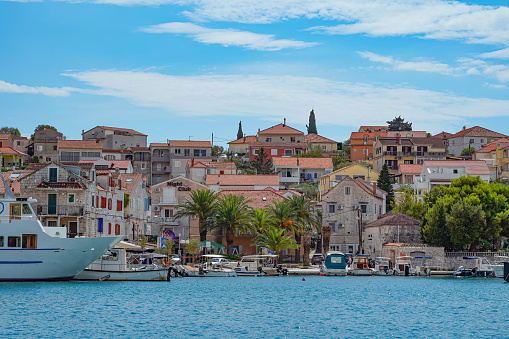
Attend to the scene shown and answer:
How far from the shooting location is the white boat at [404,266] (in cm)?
8406

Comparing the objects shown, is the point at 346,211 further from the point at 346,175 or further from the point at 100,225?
the point at 100,225

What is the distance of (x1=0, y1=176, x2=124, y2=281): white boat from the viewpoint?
58.2 m

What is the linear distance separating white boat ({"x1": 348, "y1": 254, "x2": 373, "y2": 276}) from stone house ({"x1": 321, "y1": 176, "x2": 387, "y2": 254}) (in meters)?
14.8

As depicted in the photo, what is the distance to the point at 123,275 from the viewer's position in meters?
65.8

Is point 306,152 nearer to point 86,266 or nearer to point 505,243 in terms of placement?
point 505,243

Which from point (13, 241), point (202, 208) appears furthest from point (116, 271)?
point (202, 208)

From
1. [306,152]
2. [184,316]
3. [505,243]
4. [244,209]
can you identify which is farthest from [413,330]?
[306,152]

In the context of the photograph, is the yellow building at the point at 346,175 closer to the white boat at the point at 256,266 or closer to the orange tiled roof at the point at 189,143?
the orange tiled roof at the point at 189,143

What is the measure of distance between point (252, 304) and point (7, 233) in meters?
21.0

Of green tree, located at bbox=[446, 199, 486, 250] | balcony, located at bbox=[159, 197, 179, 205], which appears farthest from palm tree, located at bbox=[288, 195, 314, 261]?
green tree, located at bbox=[446, 199, 486, 250]

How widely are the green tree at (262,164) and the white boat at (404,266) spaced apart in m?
57.7

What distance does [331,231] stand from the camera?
100 metres

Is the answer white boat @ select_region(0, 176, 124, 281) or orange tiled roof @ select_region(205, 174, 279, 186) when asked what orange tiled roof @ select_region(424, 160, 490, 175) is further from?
white boat @ select_region(0, 176, 124, 281)

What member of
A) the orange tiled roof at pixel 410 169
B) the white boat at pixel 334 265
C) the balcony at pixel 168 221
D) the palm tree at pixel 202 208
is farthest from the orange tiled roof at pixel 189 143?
the white boat at pixel 334 265
